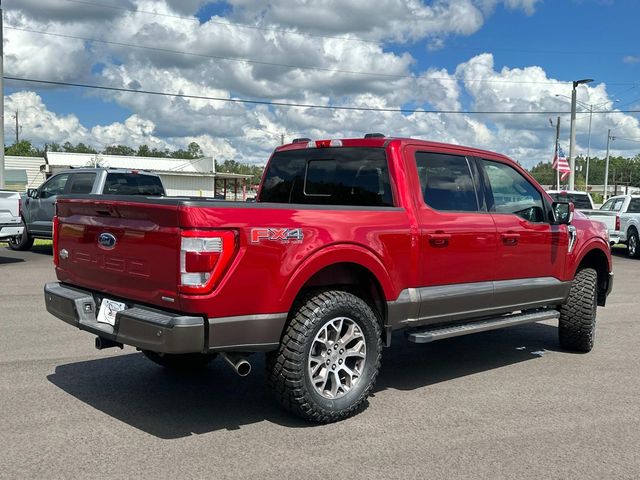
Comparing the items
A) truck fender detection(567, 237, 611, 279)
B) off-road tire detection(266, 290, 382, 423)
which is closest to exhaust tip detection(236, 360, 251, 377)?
off-road tire detection(266, 290, 382, 423)

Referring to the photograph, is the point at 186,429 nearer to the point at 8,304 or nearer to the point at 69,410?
the point at 69,410

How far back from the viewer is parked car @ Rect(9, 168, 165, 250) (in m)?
14.3

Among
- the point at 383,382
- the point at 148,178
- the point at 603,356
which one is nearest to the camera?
the point at 383,382

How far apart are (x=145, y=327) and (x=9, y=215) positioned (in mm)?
10714

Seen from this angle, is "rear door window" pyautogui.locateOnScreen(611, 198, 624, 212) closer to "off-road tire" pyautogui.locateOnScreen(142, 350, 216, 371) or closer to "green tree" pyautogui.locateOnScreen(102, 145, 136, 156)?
"off-road tire" pyautogui.locateOnScreen(142, 350, 216, 371)

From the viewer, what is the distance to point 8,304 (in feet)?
29.0

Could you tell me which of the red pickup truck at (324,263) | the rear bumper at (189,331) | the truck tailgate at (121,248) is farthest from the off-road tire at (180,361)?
the rear bumper at (189,331)

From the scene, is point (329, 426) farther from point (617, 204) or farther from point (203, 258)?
point (617, 204)

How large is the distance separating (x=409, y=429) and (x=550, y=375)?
212 cm

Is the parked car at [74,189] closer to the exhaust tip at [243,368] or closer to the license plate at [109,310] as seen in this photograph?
the license plate at [109,310]

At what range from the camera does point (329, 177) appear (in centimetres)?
568

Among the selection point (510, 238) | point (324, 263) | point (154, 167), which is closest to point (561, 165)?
point (510, 238)

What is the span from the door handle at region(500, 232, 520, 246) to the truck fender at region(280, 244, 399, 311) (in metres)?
1.40

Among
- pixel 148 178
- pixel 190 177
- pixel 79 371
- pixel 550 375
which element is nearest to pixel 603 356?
pixel 550 375
